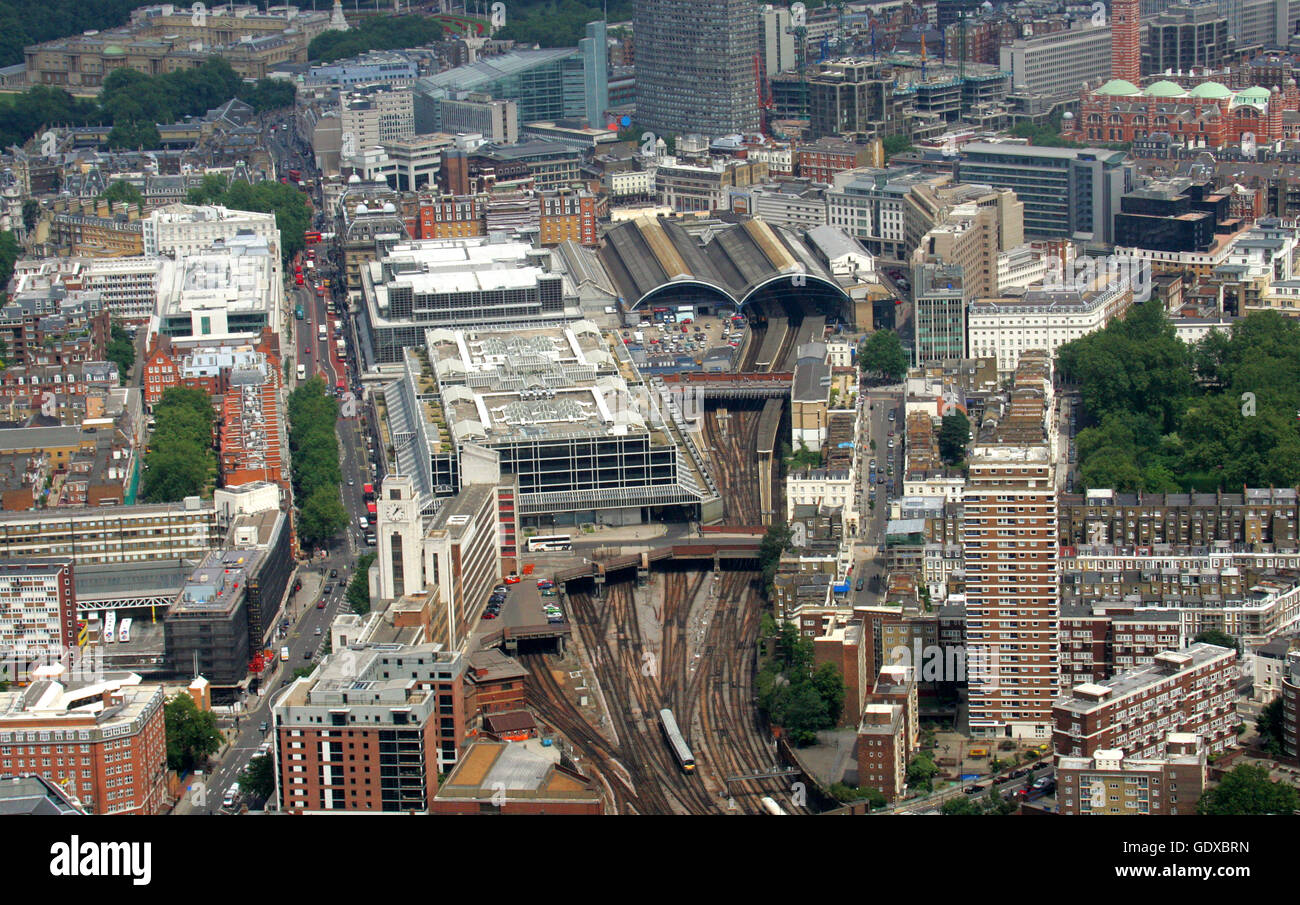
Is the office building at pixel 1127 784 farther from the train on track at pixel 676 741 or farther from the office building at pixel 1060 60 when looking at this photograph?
the office building at pixel 1060 60

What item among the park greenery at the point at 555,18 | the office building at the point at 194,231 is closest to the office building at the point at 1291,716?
the office building at the point at 194,231

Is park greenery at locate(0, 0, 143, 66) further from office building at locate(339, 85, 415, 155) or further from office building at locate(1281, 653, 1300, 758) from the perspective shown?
office building at locate(1281, 653, 1300, 758)

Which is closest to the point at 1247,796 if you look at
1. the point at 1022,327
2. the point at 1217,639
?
Result: the point at 1217,639

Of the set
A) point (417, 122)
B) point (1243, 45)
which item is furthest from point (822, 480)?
point (1243, 45)

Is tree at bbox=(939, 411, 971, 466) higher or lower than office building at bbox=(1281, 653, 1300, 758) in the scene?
higher

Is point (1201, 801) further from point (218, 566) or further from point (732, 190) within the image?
point (732, 190)

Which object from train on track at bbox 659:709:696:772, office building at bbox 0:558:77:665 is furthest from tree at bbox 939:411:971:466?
office building at bbox 0:558:77:665

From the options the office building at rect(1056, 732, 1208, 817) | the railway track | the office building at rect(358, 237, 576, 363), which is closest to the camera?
the office building at rect(1056, 732, 1208, 817)
